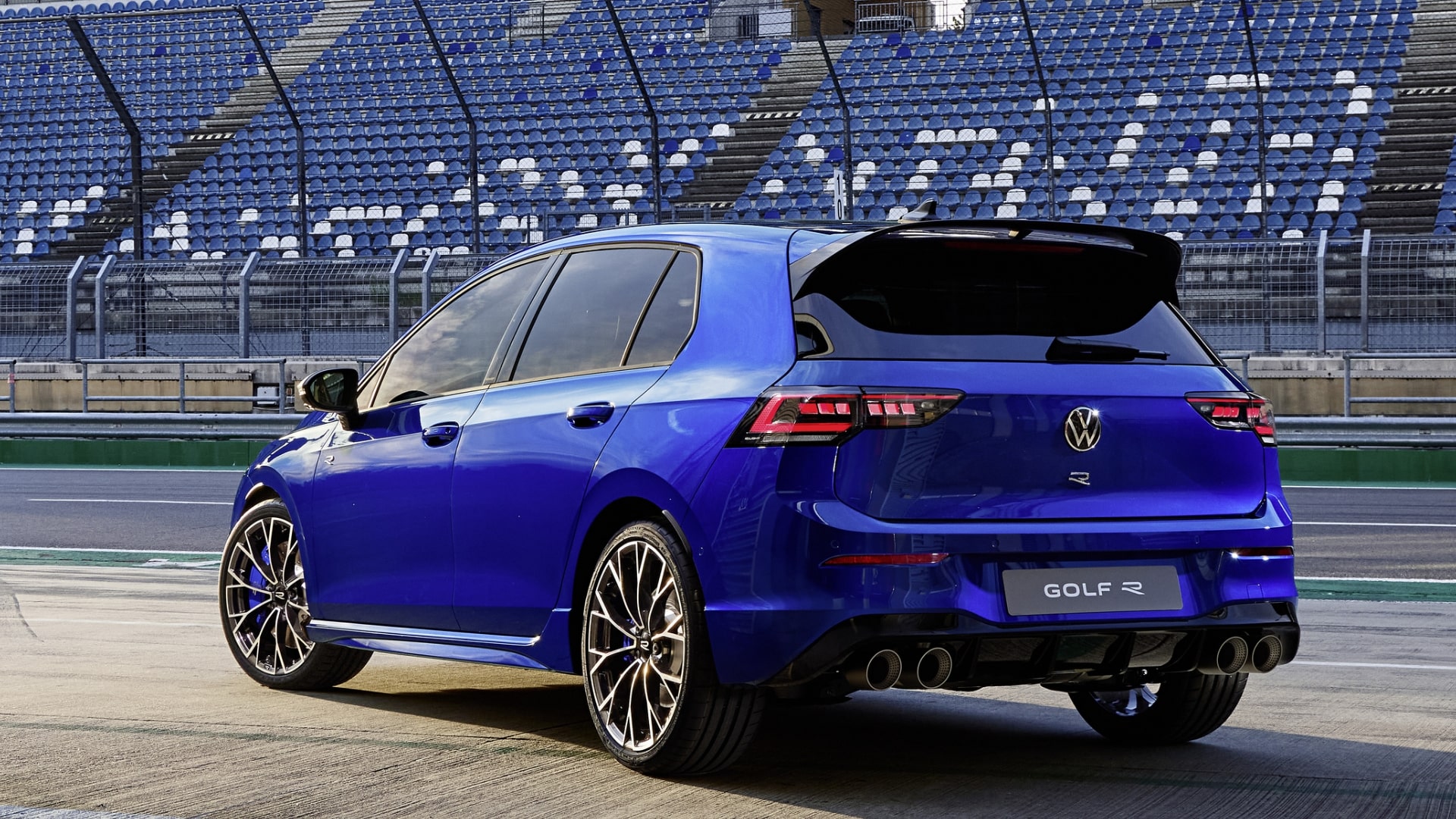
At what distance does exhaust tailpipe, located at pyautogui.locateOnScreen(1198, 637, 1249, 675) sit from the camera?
5184 mm

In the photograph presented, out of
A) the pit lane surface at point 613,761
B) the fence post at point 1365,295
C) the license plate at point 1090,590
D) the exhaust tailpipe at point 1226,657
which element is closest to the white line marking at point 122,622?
the pit lane surface at point 613,761

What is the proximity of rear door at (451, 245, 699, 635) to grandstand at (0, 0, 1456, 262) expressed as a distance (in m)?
20.5

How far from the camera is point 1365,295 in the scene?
787 inches

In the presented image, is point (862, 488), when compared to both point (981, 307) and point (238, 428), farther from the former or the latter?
point (238, 428)

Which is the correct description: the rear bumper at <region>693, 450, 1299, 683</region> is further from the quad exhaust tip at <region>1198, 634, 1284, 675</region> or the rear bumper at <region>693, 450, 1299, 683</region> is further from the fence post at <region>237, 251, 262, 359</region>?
the fence post at <region>237, 251, 262, 359</region>

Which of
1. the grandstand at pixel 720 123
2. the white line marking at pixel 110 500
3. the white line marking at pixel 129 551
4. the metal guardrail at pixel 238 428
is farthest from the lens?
the grandstand at pixel 720 123

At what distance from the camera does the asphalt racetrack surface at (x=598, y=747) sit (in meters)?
4.97

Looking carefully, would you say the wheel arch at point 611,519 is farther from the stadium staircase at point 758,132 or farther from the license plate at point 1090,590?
the stadium staircase at point 758,132

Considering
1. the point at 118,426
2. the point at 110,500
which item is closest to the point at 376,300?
the point at 118,426

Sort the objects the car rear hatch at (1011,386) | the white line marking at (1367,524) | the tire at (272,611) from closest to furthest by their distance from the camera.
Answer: the car rear hatch at (1011,386), the tire at (272,611), the white line marking at (1367,524)

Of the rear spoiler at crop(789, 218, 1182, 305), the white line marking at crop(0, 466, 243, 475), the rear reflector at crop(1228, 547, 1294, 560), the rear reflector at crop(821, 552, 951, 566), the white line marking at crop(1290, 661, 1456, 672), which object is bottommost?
the white line marking at crop(0, 466, 243, 475)

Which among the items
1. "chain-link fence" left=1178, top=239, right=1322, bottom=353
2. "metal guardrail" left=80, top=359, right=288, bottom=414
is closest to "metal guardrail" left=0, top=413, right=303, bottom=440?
"metal guardrail" left=80, top=359, right=288, bottom=414

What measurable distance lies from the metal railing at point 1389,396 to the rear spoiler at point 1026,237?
46.8 ft

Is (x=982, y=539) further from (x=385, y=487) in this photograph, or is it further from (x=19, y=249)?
(x=19, y=249)
